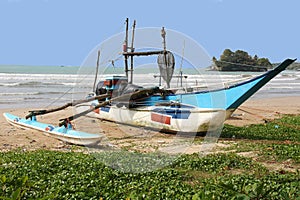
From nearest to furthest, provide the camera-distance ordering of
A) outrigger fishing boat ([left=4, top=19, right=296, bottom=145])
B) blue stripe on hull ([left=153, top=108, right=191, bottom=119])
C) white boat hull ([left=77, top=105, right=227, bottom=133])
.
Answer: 1. outrigger fishing boat ([left=4, top=19, right=296, bottom=145])
2. white boat hull ([left=77, top=105, right=227, bottom=133])
3. blue stripe on hull ([left=153, top=108, right=191, bottom=119])

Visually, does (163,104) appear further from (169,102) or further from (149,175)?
(149,175)

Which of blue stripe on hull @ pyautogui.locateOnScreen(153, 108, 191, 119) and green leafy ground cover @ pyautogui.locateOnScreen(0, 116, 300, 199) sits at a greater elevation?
blue stripe on hull @ pyautogui.locateOnScreen(153, 108, 191, 119)

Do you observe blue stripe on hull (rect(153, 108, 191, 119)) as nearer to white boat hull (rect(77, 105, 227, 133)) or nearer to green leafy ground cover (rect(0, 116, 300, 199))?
white boat hull (rect(77, 105, 227, 133))

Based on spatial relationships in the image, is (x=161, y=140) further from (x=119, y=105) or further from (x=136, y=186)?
(x=136, y=186)

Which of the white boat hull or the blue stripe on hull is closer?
the white boat hull

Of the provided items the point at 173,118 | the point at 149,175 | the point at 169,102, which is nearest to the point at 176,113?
the point at 173,118

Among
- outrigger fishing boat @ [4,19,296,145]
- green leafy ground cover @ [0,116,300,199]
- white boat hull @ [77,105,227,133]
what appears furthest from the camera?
white boat hull @ [77,105,227,133]

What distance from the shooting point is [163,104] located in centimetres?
1155

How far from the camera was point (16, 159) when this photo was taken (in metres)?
7.52

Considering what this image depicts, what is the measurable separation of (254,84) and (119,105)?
4.44 metres

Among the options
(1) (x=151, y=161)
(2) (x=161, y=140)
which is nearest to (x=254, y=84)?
(2) (x=161, y=140)

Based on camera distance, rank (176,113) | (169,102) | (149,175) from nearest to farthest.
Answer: (149,175) → (176,113) → (169,102)

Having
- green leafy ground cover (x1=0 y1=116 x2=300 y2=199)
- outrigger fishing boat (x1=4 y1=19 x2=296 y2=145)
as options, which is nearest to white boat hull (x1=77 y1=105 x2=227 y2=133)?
outrigger fishing boat (x1=4 y1=19 x2=296 y2=145)

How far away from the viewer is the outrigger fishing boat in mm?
10312
